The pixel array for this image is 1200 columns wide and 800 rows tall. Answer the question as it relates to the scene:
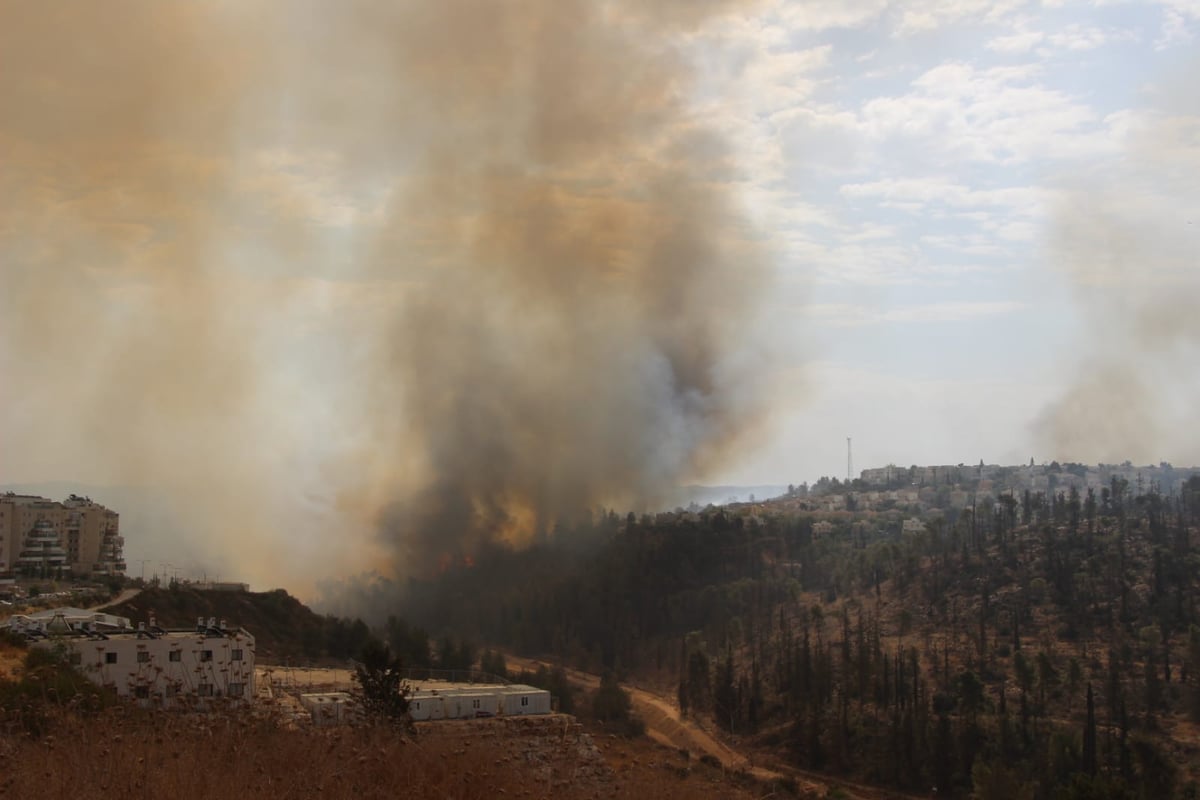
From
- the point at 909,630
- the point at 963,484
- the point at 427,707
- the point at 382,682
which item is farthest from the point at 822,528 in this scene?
the point at 382,682

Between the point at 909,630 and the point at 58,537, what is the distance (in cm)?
4812

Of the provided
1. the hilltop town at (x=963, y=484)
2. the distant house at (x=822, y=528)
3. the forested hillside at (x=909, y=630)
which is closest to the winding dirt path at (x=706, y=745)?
the forested hillside at (x=909, y=630)

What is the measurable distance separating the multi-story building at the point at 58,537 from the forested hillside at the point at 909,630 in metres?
20.2

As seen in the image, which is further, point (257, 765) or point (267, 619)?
point (267, 619)

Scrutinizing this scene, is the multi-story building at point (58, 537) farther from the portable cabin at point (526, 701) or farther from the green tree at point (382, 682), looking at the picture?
the green tree at point (382, 682)

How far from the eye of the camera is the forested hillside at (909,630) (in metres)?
41.7

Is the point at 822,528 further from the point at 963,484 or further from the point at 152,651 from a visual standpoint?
the point at 152,651

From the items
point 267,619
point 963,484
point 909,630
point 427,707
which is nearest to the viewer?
point 427,707

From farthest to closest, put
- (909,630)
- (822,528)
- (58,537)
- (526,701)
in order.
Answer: (822,528), (58,537), (909,630), (526,701)

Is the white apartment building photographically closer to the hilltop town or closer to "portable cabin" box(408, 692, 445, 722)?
"portable cabin" box(408, 692, 445, 722)

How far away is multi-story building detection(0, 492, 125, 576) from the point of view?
59.2 metres

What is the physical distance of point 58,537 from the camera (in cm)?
6266

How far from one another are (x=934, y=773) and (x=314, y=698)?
25655 millimetres

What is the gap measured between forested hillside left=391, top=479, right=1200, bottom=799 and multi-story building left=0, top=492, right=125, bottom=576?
20179 millimetres
